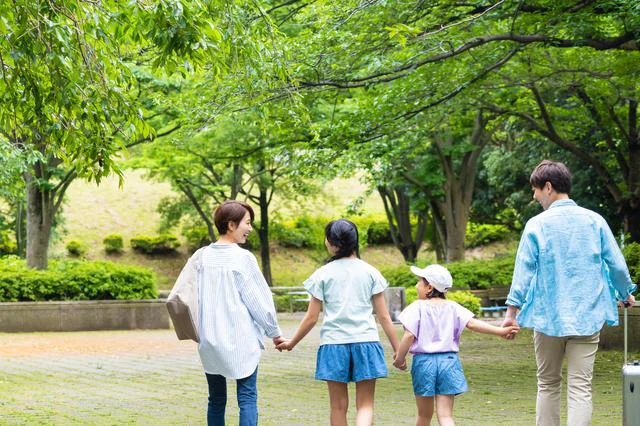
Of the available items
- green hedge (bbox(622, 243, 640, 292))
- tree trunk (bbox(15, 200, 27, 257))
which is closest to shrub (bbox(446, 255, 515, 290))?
green hedge (bbox(622, 243, 640, 292))

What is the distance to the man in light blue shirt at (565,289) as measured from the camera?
6.20 m

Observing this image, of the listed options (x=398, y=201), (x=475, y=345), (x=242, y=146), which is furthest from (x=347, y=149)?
(x=398, y=201)

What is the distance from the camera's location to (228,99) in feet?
41.7

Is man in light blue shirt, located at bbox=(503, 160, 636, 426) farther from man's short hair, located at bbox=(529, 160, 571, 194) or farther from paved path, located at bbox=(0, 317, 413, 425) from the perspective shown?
paved path, located at bbox=(0, 317, 413, 425)

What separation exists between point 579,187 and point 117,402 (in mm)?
20639

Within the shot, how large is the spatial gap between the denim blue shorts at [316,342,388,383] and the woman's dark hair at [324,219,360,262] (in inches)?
22.6

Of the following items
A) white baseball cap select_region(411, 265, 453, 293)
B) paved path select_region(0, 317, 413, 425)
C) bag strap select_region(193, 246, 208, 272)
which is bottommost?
paved path select_region(0, 317, 413, 425)

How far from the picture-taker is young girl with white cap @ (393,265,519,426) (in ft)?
20.0

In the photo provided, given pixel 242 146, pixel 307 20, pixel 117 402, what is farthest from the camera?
pixel 242 146

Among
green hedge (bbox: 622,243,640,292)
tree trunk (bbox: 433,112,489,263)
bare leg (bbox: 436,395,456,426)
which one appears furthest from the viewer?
tree trunk (bbox: 433,112,489,263)

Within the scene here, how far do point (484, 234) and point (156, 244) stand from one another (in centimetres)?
1545

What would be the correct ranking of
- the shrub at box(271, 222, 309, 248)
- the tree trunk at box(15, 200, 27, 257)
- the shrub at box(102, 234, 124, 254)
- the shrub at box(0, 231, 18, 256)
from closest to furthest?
the tree trunk at box(15, 200, 27, 257) → the shrub at box(0, 231, 18, 256) → the shrub at box(271, 222, 309, 248) → the shrub at box(102, 234, 124, 254)

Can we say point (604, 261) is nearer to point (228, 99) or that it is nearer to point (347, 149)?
point (228, 99)

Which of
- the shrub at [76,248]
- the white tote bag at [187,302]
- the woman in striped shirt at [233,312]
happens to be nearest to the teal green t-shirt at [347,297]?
the woman in striped shirt at [233,312]
